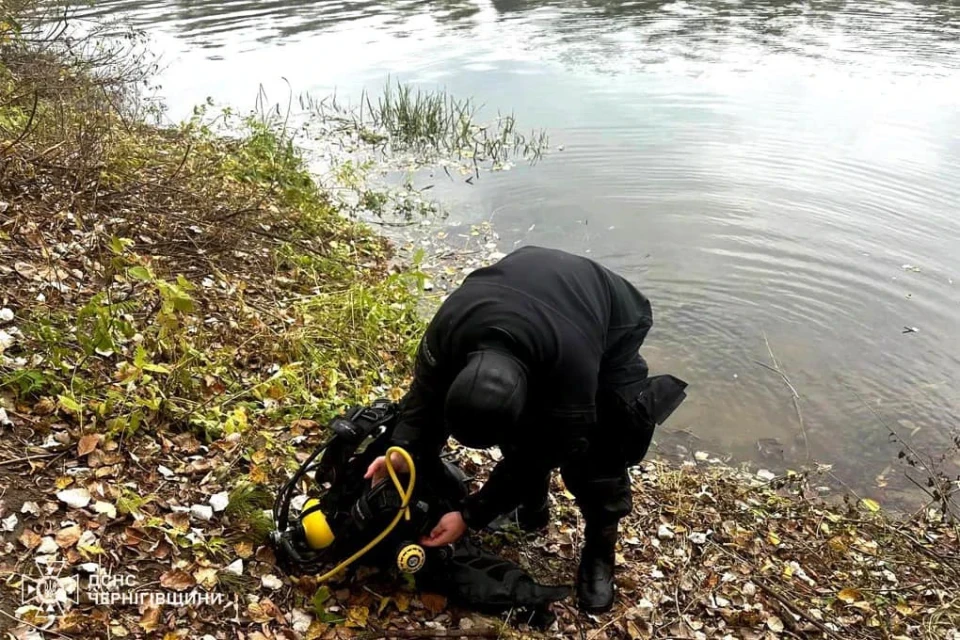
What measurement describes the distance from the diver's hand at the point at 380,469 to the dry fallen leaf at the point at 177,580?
80 centimetres

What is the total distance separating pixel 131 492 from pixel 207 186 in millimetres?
4435

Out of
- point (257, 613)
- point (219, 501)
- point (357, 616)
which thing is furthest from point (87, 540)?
point (357, 616)

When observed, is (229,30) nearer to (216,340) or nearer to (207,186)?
(207,186)

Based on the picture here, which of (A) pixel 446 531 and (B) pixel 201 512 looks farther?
(B) pixel 201 512

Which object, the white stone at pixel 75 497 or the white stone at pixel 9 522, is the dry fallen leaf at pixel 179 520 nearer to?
the white stone at pixel 75 497

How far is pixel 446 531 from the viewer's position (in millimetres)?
3107

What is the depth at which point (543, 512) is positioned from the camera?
394cm

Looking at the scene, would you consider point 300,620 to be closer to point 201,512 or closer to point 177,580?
point 177,580

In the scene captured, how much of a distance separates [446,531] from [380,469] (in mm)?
395

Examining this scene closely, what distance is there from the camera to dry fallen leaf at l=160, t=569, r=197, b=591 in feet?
9.29

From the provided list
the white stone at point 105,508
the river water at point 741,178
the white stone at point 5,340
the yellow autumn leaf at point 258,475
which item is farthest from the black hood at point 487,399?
the river water at point 741,178

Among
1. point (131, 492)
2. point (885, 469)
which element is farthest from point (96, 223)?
point (885, 469)

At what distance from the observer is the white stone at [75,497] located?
2.96 metres

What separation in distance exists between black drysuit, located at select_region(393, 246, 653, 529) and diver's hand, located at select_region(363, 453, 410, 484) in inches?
3.1
